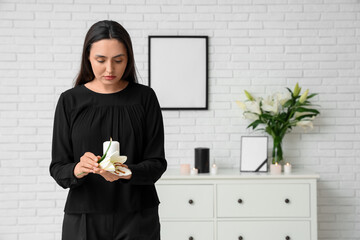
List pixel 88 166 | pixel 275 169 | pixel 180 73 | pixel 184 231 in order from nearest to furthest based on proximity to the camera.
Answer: pixel 88 166 < pixel 184 231 < pixel 275 169 < pixel 180 73

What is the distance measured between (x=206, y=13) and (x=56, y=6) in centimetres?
119

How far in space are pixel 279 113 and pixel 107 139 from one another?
205 centimetres

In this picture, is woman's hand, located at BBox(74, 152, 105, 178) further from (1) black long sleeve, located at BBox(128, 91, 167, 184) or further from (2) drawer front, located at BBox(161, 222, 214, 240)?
(2) drawer front, located at BBox(161, 222, 214, 240)

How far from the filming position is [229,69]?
3.28m

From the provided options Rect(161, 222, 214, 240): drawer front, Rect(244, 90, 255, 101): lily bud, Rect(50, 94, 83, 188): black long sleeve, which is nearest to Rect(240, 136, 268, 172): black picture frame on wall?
Rect(244, 90, 255, 101): lily bud

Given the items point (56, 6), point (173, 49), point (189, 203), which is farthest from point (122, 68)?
point (56, 6)

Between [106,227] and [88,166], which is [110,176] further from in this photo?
[106,227]

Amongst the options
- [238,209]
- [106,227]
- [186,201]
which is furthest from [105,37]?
[238,209]

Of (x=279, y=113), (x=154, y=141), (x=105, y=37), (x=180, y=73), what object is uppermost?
(x=180, y=73)

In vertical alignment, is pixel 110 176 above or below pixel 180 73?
below

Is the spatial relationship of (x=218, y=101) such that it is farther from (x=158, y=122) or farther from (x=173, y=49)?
(x=158, y=122)

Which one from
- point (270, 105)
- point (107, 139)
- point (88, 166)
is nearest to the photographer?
point (88, 166)

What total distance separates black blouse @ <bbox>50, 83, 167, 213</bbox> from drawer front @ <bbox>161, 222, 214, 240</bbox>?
1.59 meters

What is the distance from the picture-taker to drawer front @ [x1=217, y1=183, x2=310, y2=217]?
2.87 meters
